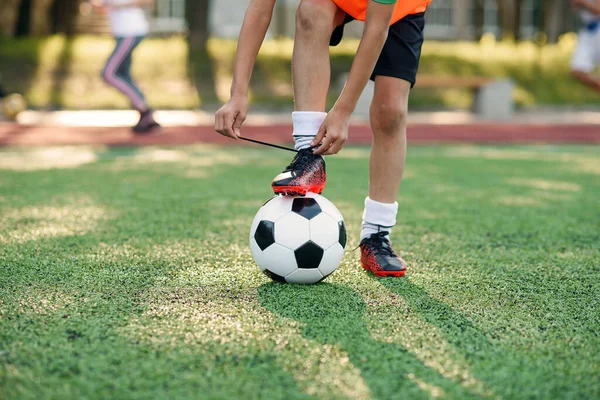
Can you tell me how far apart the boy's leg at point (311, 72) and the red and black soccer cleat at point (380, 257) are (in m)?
0.39

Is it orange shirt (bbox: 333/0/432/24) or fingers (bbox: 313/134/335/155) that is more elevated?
orange shirt (bbox: 333/0/432/24)

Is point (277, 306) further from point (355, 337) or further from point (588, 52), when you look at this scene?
point (588, 52)

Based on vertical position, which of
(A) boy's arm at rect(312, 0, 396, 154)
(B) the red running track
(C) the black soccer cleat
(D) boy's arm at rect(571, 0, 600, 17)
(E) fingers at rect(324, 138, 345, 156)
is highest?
(D) boy's arm at rect(571, 0, 600, 17)

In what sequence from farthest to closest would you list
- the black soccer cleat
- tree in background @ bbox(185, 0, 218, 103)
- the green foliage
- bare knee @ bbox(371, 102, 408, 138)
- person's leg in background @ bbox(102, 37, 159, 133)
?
tree in background @ bbox(185, 0, 218, 103), the green foliage, the black soccer cleat, person's leg in background @ bbox(102, 37, 159, 133), bare knee @ bbox(371, 102, 408, 138)

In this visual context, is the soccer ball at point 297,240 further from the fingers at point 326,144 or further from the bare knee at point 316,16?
the bare knee at point 316,16

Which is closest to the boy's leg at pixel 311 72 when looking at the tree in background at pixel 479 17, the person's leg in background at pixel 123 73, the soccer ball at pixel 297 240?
the soccer ball at pixel 297 240

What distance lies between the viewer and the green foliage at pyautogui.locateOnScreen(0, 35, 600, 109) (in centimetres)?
1416

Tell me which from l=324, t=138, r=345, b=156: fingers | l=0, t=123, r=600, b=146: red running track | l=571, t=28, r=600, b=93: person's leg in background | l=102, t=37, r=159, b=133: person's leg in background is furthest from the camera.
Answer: l=0, t=123, r=600, b=146: red running track

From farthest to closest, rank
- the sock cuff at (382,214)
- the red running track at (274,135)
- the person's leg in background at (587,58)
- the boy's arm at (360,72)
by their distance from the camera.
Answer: the red running track at (274,135) < the person's leg in background at (587,58) < the sock cuff at (382,214) < the boy's arm at (360,72)

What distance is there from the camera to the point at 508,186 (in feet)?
17.9

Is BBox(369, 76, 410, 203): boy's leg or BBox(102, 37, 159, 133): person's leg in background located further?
BBox(102, 37, 159, 133): person's leg in background

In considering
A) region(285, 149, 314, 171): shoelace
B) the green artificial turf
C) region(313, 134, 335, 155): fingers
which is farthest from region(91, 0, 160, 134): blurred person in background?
region(313, 134, 335, 155): fingers

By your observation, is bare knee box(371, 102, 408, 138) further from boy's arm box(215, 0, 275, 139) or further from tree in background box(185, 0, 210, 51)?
tree in background box(185, 0, 210, 51)

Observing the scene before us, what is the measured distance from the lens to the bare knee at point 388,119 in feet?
9.15
